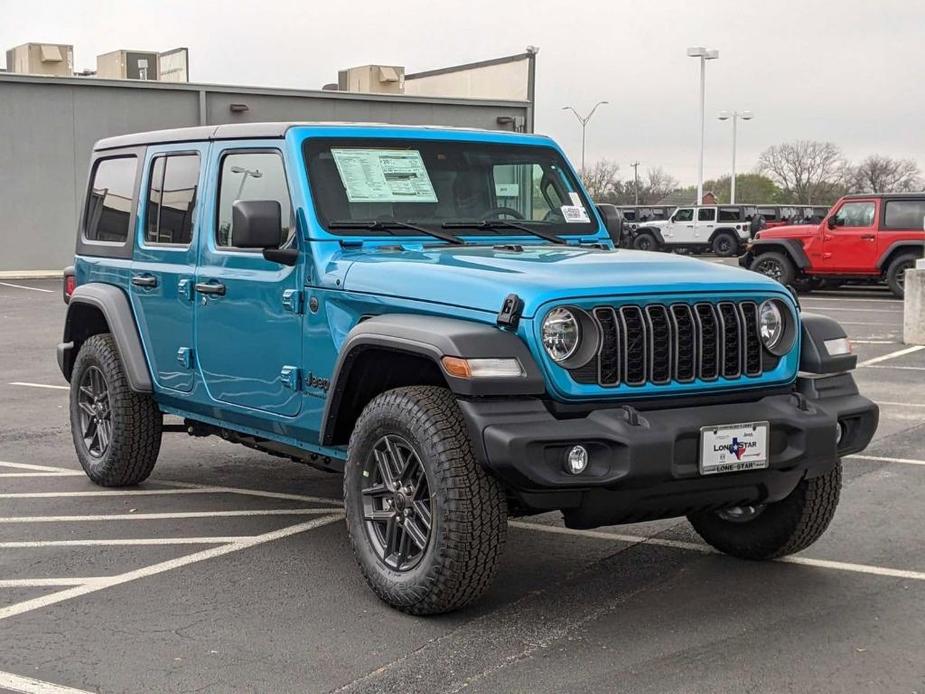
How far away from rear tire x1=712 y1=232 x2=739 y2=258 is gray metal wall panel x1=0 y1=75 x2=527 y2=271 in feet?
49.6

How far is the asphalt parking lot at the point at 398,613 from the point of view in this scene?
441cm

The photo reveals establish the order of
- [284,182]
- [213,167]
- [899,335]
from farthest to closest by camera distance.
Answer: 1. [899,335]
2. [213,167]
3. [284,182]

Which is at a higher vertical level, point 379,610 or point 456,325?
point 456,325

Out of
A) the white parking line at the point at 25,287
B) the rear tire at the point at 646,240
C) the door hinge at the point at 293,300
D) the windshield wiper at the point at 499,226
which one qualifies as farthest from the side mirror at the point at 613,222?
the rear tire at the point at 646,240

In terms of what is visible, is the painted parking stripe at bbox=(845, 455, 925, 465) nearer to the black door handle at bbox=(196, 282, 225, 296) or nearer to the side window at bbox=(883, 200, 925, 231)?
the black door handle at bbox=(196, 282, 225, 296)

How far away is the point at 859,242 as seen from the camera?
77.6ft

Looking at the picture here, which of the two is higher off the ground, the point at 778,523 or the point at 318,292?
the point at 318,292

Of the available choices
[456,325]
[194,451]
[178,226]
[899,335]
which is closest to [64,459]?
[194,451]

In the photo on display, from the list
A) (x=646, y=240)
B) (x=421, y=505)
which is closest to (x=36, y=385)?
(x=421, y=505)

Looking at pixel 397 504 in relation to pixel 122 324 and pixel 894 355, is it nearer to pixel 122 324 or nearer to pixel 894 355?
pixel 122 324

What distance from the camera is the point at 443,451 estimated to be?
4719 mm

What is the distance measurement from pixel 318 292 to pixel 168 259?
149cm

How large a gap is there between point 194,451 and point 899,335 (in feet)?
36.2

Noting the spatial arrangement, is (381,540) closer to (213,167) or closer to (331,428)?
(331,428)
